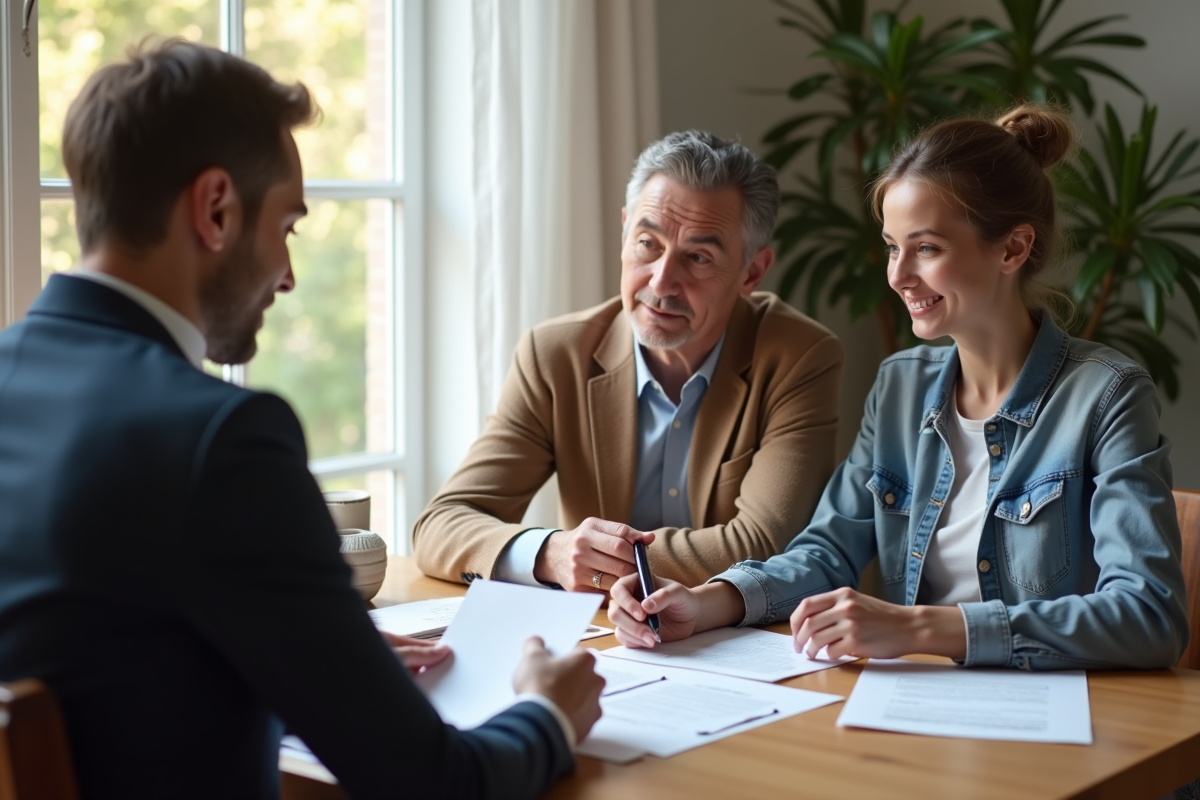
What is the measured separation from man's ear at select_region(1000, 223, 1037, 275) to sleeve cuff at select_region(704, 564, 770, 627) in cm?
58

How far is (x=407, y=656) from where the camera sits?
4.58 feet

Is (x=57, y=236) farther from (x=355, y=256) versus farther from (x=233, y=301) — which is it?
(x=233, y=301)

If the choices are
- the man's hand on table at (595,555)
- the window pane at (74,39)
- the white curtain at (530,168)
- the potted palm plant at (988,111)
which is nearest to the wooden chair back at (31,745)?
the man's hand on table at (595,555)

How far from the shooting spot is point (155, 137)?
108 cm

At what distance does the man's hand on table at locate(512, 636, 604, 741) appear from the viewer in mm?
1207

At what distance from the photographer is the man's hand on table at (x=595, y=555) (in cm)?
180

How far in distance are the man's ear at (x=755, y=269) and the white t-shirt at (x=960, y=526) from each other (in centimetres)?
54

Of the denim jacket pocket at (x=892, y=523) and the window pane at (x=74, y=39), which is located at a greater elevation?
the window pane at (x=74, y=39)

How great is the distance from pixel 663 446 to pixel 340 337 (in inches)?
45.0

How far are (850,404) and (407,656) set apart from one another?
9.14 ft

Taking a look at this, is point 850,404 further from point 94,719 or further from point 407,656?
point 94,719

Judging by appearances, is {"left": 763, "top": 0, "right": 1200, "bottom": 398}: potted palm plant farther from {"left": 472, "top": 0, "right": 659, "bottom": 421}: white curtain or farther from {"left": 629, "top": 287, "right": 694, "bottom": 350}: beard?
{"left": 629, "top": 287, "right": 694, "bottom": 350}: beard

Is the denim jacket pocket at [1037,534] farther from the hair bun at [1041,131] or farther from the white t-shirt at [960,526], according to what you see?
the hair bun at [1041,131]

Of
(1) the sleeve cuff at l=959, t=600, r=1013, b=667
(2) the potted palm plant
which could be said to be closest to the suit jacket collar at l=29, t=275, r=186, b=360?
(1) the sleeve cuff at l=959, t=600, r=1013, b=667
